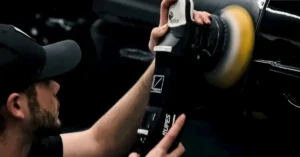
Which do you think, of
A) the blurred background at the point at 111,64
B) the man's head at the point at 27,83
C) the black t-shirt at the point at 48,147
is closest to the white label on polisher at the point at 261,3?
the blurred background at the point at 111,64

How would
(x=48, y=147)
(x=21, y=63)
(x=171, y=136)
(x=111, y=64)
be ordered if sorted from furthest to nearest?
(x=111, y=64), (x=48, y=147), (x=21, y=63), (x=171, y=136)

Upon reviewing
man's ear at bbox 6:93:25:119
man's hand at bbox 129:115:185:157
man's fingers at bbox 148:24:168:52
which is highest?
man's fingers at bbox 148:24:168:52

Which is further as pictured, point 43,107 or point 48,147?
point 48,147

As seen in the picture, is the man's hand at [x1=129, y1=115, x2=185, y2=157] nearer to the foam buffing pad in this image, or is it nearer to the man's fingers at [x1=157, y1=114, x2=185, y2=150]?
the man's fingers at [x1=157, y1=114, x2=185, y2=150]

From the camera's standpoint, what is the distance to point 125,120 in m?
1.06

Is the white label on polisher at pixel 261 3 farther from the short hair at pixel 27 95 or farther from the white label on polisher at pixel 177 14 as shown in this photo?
the short hair at pixel 27 95

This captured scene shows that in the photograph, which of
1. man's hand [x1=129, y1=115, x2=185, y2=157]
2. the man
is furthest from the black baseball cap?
man's hand [x1=129, y1=115, x2=185, y2=157]

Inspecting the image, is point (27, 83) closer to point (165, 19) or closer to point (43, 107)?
point (43, 107)

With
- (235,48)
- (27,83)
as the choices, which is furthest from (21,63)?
(235,48)

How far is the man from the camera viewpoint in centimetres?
87

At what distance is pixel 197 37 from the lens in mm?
809

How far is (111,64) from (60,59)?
494 millimetres

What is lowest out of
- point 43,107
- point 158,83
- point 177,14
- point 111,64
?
point 111,64

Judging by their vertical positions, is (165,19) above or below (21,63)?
above
